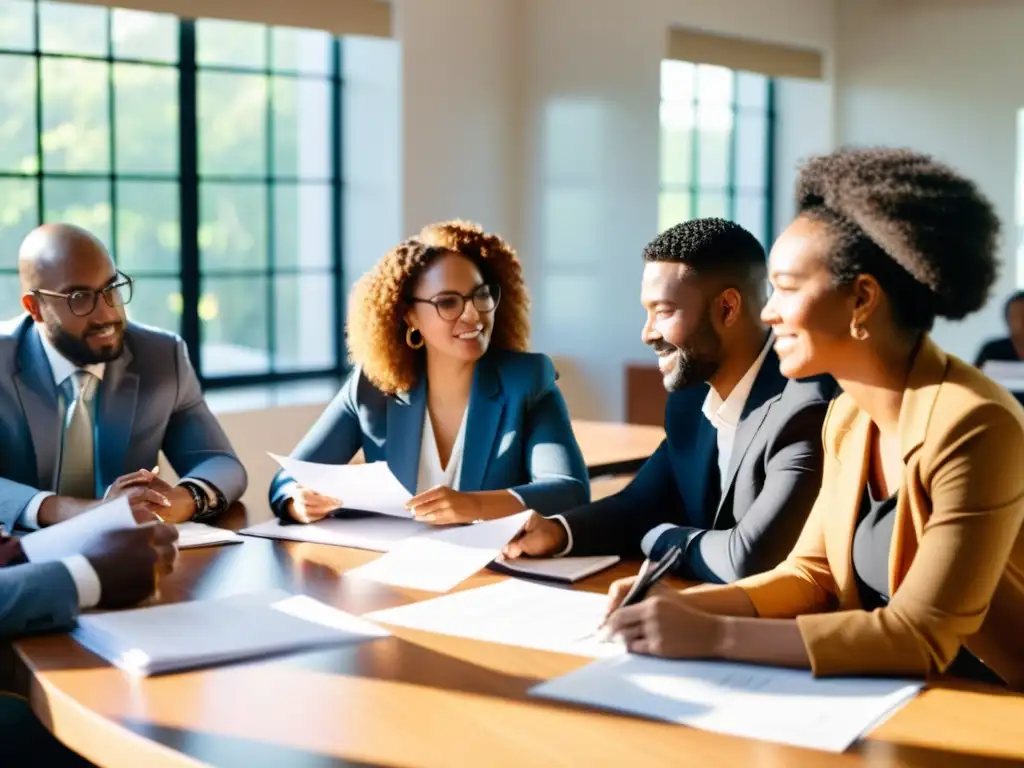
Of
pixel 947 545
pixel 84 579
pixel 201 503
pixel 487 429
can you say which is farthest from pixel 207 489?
pixel 947 545

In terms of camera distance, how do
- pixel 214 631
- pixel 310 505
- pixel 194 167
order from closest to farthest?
pixel 214 631 → pixel 310 505 → pixel 194 167

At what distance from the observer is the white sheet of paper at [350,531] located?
8.05 ft

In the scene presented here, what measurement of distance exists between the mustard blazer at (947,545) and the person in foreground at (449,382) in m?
1.19

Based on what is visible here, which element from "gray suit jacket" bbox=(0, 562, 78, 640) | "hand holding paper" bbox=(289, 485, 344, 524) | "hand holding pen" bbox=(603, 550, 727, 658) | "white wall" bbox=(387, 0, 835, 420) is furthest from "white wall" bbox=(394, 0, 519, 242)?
"hand holding pen" bbox=(603, 550, 727, 658)

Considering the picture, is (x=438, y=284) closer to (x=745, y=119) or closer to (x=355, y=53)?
(x=355, y=53)

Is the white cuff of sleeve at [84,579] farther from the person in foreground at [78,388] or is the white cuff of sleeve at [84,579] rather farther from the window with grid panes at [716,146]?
the window with grid panes at [716,146]

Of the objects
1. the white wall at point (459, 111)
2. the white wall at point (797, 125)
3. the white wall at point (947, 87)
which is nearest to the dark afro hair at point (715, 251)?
the white wall at point (459, 111)

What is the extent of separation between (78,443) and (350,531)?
758 millimetres

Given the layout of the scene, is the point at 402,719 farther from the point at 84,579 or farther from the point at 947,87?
the point at 947,87

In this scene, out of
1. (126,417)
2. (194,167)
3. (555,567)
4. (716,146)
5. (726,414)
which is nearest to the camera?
(555,567)

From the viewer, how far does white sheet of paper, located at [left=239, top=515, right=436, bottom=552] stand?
245 cm

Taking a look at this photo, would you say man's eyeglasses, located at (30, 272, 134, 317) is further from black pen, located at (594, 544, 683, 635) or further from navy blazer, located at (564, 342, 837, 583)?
black pen, located at (594, 544, 683, 635)

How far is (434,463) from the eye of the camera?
2.97m

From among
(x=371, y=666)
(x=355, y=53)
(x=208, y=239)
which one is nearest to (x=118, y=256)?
(x=208, y=239)
